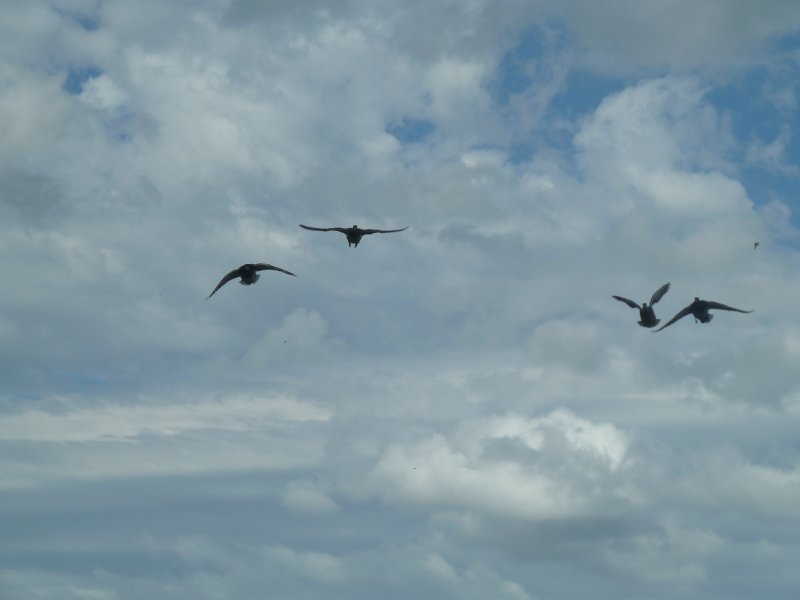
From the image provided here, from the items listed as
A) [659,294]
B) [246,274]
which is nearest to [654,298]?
[659,294]

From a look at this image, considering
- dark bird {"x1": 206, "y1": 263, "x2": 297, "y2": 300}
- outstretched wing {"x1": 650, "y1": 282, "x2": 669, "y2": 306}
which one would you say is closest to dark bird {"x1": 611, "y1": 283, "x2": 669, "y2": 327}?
outstretched wing {"x1": 650, "y1": 282, "x2": 669, "y2": 306}

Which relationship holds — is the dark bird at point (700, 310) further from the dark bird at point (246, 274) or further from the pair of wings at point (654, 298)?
the dark bird at point (246, 274)

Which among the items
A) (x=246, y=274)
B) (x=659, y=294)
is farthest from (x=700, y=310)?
(x=246, y=274)

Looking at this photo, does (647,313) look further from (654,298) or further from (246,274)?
(246,274)

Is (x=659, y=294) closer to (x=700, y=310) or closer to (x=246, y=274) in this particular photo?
(x=700, y=310)

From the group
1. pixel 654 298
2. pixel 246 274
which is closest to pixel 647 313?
pixel 654 298

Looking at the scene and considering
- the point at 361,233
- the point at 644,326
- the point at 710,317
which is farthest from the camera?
the point at 361,233

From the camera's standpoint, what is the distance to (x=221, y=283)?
116 m

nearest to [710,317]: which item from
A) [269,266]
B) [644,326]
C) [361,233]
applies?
[644,326]

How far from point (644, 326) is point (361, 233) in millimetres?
37021

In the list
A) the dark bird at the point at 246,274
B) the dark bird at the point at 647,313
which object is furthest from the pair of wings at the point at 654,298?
the dark bird at the point at 246,274

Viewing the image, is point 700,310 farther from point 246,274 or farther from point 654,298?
point 246,274

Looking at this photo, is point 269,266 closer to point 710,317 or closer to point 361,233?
point 361,233

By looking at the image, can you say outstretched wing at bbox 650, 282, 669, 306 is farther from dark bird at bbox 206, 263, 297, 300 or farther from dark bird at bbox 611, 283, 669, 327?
dark bird at bbox 206, 263, 297, 300
